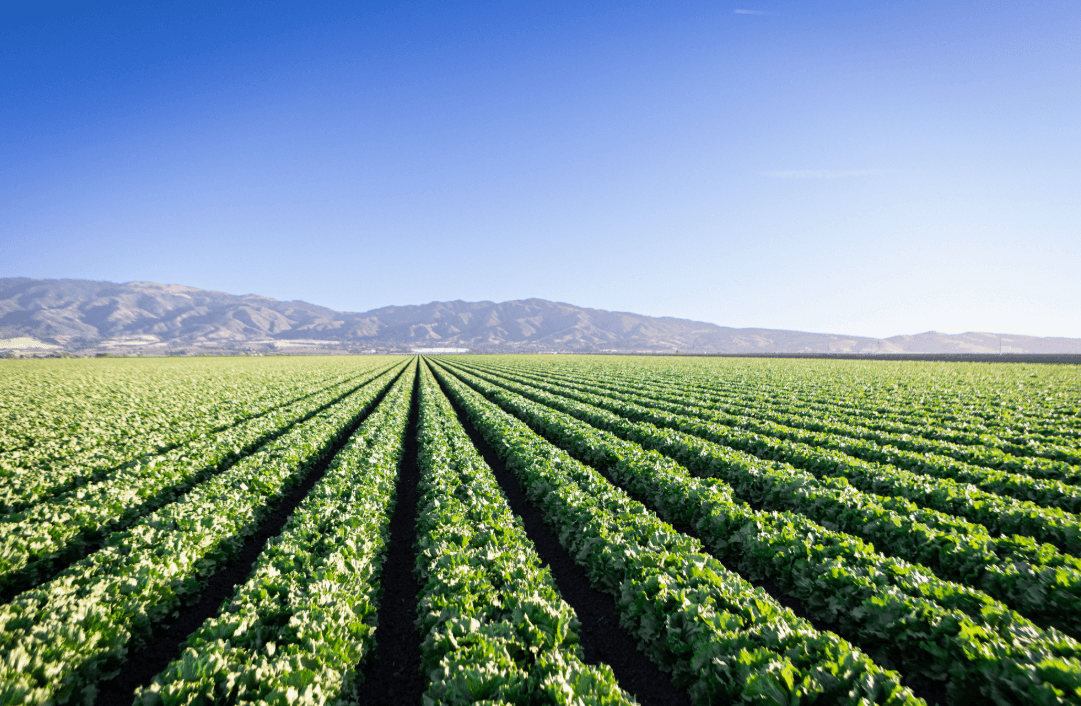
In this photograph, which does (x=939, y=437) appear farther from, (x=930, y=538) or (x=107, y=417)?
(x=107, y=417)

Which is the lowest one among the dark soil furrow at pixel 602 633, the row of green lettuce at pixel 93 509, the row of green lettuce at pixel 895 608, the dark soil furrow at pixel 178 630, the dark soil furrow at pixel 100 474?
the dark soil furrow at pixel 178 630

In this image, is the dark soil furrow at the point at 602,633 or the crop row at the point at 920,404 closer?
the dark soil furrow at the point at 602,633

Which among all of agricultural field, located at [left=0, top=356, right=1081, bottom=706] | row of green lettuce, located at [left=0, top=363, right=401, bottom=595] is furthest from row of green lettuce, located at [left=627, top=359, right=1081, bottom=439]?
row of green lettuce, located at [left=0, top=363, right=401, bottom=595]

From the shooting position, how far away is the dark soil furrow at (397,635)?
543cm

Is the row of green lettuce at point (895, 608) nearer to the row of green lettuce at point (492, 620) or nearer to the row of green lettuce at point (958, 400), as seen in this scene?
the row of green lettuce at point (492, 620)

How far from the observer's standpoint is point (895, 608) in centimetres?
→ 523

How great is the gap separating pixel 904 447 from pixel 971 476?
3800 mm

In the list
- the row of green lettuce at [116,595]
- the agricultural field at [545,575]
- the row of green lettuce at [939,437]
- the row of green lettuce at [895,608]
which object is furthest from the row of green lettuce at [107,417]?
the row of green lettuce at [939,437]

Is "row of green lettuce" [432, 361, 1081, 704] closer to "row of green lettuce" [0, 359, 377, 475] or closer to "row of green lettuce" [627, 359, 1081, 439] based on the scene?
"row of green lettuce" [627, 359, 1081, 439]

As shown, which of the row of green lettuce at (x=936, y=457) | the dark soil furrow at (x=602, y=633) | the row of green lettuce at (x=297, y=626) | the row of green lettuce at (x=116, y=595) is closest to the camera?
the row of green lettuce at (x=297, y=626)

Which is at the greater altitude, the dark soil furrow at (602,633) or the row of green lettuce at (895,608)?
the row of green lettuce at (895,608)

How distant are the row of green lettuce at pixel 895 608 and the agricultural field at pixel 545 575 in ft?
0.11

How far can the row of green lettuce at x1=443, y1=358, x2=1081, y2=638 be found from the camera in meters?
5.56

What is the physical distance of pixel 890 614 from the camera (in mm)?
5246
